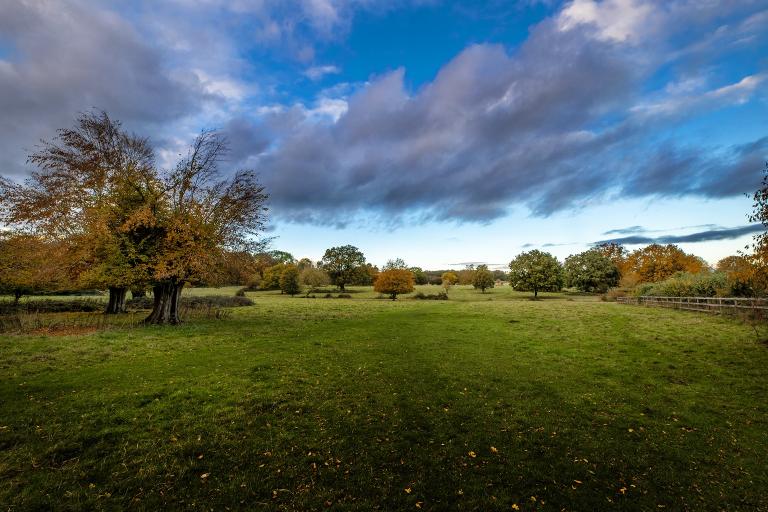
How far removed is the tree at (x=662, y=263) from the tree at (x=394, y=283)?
4900 centimetres

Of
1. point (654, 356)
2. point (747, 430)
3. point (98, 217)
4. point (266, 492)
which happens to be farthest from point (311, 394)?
point (98, 217)

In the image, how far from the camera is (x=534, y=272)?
69250 millimetres

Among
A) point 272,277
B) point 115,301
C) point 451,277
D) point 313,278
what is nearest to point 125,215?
point 115,301

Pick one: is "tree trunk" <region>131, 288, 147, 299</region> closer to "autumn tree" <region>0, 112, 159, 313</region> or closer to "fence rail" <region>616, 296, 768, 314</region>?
"autumn tree" <region>0, 112, 159, 313</region>

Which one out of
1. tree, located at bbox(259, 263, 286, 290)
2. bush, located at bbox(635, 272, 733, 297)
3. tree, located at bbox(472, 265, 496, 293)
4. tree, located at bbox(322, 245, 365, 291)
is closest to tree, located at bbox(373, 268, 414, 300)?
tree, located at bbox(322, 245, 365, 291)

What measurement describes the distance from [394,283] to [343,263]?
23.8m

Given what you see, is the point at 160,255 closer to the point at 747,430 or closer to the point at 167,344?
the point at 167,344

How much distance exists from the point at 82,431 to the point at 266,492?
5.05 metres

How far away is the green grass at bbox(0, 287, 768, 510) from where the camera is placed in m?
5.72

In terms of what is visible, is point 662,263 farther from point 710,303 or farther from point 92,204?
point 92,204

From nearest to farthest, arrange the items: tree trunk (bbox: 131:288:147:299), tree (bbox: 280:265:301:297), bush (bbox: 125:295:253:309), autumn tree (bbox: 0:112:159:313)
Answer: autumn tree (bbox: 0:112:159:313), tree trunk (bbox: 131:288:147:299), bush (bbox: 125:295:253:309), tree (bbox: 280:265:301:297)

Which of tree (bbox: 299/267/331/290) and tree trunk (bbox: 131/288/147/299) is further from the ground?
tree (bbox: 299/267/331/290)

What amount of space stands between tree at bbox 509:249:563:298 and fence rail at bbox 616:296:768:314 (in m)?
23.1

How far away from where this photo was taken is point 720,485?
20.1 feet
